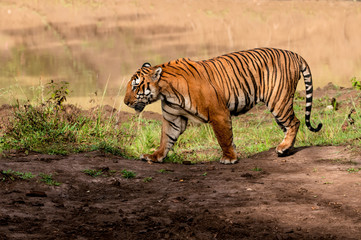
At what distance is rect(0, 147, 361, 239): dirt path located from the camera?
4.17 meters

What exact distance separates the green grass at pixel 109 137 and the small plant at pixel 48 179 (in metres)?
1.13

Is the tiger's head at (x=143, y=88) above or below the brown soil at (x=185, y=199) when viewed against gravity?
above

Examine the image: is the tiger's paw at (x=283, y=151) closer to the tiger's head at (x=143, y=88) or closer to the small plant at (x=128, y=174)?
the tiger's head at (x=143, y=88)

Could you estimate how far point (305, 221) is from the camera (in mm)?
4363

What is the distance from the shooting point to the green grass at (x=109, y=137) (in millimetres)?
7008

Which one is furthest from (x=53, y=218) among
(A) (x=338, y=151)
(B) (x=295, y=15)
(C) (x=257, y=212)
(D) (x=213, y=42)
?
(B) (x=295, y=15)

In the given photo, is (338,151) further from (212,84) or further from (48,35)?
(48,35)

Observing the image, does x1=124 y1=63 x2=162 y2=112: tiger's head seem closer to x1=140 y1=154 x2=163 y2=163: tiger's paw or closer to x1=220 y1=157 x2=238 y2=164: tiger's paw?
x1=140 y1=154 x2=163 y2=163: tiger's paw

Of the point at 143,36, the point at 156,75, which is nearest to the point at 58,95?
the point at 156,75

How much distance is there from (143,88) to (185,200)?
6.17 ft

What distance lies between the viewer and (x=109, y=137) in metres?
7.66

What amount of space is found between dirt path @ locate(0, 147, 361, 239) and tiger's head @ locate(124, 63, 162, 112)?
28.8 inches

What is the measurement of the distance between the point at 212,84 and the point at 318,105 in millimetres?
4734

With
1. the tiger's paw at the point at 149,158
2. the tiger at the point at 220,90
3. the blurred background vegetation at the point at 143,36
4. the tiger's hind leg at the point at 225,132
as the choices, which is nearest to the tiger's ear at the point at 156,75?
the tiger at the point at 220,90
